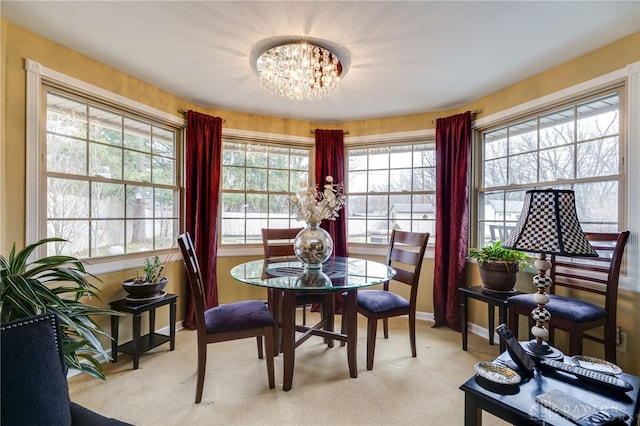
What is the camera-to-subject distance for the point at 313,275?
2.21 m

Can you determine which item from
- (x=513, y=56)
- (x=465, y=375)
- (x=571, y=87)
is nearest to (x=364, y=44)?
(x=513, y=56)

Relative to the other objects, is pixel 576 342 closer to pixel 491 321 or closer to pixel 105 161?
pixel 491 321

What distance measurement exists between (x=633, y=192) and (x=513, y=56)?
1.28 metres

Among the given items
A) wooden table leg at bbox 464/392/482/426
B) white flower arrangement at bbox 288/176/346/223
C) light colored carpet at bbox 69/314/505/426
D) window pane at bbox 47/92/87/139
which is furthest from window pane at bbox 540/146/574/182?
window pane at bbox 47/92/87/139

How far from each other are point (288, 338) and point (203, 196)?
6.16 ft

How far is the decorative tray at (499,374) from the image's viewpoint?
1.15 meters

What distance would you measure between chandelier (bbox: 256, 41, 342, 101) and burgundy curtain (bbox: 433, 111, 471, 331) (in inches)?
60.6

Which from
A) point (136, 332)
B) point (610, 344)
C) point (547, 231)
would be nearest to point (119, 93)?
point (136, 332)

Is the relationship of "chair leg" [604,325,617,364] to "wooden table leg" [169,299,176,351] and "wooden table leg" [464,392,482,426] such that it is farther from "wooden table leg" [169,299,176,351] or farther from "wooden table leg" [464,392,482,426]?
"wooden table leg" [169,299,176,351]

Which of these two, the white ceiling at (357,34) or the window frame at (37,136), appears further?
the window frame at (37,136)

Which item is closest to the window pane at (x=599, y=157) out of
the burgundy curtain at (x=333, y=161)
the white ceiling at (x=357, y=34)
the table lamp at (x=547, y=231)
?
the white ceiling at (x=357, y=34)

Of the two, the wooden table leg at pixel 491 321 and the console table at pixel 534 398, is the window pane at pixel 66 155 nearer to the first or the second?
the console table at pixel 534 398

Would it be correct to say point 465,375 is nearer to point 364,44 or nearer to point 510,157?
point 510,157

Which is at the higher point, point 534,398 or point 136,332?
point 534,398
